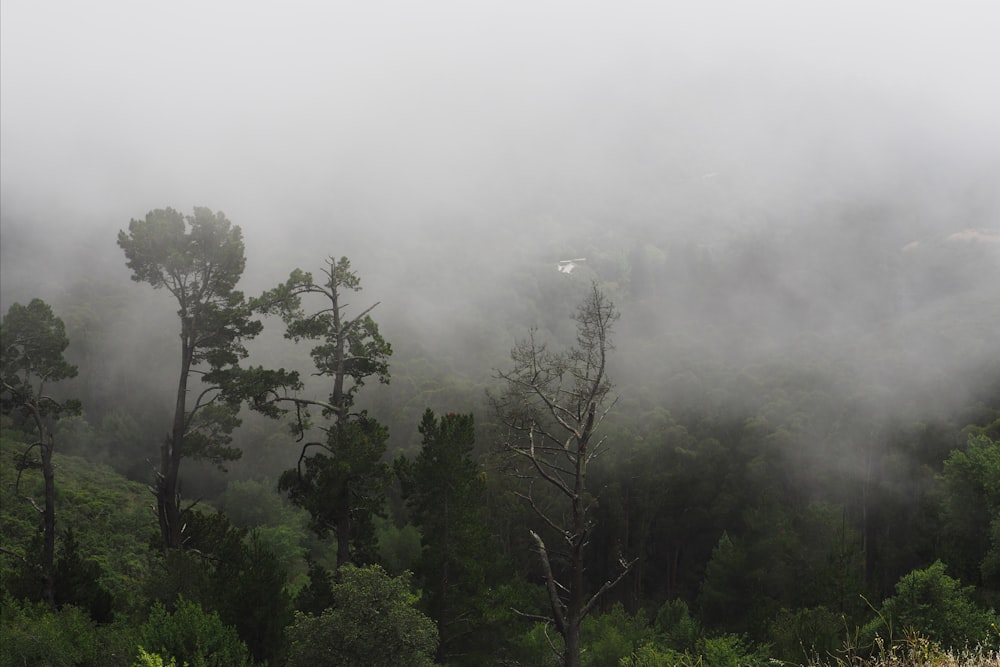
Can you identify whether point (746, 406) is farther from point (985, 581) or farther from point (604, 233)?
point (604, 233)

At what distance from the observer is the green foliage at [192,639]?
1619 cm

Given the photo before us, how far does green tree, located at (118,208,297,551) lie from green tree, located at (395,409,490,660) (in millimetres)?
7146

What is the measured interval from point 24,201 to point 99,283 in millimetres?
79412

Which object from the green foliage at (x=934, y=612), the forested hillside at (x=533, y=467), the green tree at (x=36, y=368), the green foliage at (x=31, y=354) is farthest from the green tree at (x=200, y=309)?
the green foliage at (x=934, y=612)

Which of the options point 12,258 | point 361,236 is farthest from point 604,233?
point 12,258

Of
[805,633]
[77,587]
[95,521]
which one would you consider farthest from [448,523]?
[95,521]

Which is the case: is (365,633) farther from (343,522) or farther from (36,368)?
(36,368)

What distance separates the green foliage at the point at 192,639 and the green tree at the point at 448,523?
1196cm

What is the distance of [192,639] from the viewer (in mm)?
16641

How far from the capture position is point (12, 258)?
502ft

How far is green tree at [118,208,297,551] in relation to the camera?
25.0 meters

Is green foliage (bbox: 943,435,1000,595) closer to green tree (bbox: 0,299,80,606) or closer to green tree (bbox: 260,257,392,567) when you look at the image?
green tree (bbox: 260,257,392,567)

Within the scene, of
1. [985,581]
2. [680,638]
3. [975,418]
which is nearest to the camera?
[985,581]

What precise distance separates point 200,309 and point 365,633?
15.3 metres
